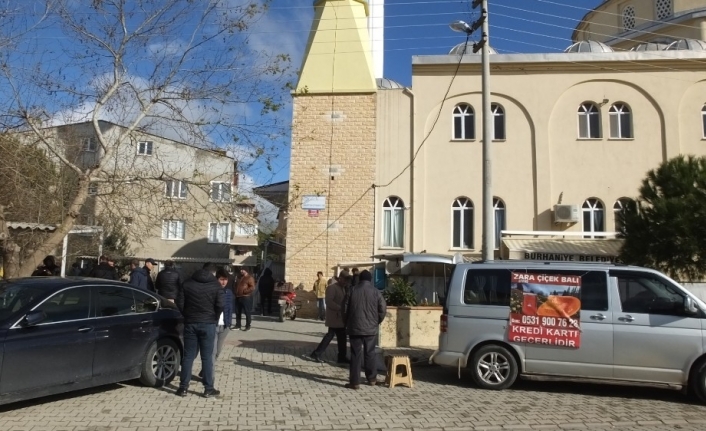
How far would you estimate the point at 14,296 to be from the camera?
264 inches

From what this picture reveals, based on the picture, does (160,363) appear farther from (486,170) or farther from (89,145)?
(486,170)

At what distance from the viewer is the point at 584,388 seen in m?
8.63

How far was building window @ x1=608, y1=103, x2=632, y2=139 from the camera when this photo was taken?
62.2 feet

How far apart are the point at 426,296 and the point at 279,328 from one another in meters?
5.22

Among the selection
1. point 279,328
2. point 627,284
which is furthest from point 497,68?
point 627,284

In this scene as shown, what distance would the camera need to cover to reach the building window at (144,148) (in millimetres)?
12195

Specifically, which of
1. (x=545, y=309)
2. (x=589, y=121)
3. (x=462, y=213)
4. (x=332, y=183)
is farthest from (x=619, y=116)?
(x=545, y=309)

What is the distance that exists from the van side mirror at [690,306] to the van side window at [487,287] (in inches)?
92.2

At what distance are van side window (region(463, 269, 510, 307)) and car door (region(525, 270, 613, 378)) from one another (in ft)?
2.58

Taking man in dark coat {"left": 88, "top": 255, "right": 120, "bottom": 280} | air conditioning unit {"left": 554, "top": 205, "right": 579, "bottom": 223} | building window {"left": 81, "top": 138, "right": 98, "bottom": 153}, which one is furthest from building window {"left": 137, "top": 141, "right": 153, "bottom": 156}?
air conditioning unit {"left": 554, "top": 205, "right": 579, "bottom": 223}

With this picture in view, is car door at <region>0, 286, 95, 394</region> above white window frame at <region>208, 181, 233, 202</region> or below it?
below

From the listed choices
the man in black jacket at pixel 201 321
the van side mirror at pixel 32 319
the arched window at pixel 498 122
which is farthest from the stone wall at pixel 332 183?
the van side mirror at pixel 32 319

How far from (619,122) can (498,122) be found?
4017 millimetres

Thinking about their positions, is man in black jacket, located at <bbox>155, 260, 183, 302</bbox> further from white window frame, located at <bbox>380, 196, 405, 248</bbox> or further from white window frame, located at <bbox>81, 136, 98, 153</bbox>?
white window frame, located at <bbox>380, 196, 405, 248</bbox>
